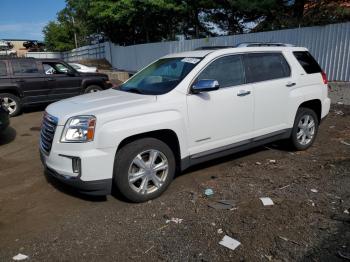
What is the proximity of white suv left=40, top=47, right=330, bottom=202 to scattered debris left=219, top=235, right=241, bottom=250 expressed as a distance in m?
1.21

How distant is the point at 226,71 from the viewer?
490 cm

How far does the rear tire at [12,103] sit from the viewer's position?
10.1m

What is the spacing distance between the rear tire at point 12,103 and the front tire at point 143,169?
24.3 ft

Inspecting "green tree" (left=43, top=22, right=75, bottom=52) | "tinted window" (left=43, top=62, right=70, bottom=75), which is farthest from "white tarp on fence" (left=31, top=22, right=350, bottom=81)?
"green tree" (left=43, top=22, right=75, bottom=52)

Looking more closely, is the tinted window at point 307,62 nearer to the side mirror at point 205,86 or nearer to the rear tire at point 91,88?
the side mirror at point 205,86

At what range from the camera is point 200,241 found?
339 cm

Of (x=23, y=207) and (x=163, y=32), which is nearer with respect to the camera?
(x=23, y=207)

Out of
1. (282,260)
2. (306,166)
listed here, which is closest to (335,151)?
(306,166)

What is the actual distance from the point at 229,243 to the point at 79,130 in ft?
6.62

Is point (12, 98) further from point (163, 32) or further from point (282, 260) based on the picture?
point (163, 32)

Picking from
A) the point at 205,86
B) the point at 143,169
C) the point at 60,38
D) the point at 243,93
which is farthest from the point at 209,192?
the point at 60,38

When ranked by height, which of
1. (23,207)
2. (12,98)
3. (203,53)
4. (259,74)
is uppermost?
(203,53)

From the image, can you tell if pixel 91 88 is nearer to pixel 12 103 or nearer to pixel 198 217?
pixel 12 103

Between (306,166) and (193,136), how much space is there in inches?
81.5
